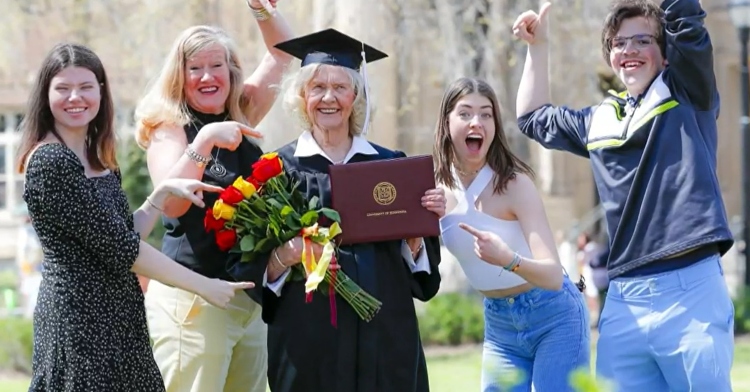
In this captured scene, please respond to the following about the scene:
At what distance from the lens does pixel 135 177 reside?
1906 cm

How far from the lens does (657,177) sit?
469 cm

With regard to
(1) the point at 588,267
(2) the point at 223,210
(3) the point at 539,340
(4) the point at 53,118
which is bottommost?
(1) the point at 588,267

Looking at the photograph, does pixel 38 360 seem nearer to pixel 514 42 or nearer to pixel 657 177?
pixel 657 177

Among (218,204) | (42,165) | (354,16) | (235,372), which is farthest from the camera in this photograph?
(354,16)

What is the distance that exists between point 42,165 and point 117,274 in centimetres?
47

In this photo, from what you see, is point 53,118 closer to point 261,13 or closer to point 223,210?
point 223,210

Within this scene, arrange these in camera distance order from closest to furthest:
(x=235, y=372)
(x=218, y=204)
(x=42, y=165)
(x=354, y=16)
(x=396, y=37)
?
1. (x=42, y=165)
2. (x=218, y=204)
3. (x=235, y=372)
4. (x=354, y=16)
5. (x=396, y=37)

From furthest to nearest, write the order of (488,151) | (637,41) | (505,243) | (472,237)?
(488,151) < (472,237) < (505,243) < (637,41)

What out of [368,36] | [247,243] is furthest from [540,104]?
[368,36]

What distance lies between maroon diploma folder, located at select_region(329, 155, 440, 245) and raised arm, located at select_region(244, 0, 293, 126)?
1.14 m

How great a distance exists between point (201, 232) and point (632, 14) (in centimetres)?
197

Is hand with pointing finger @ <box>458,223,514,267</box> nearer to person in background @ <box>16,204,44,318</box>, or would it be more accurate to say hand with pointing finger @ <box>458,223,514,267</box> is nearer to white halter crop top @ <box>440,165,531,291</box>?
white halter crop top @ <box>440,165,531,291</box>

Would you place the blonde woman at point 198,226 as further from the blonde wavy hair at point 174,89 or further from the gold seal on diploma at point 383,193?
the gold seal on diploma at point 383,193

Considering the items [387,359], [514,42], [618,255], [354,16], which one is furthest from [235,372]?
[514,42]
